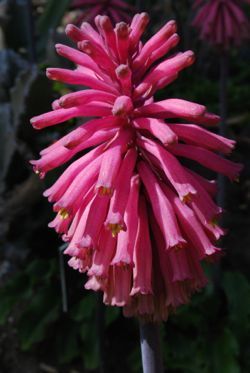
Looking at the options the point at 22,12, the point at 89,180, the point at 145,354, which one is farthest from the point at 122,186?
the point at 22,12

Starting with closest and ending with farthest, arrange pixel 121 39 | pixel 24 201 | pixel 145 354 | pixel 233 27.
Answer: pixel 121 39, pixel 145 354, pixel 233 27, pixel 24 201

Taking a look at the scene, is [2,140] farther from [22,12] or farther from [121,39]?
[121,39]

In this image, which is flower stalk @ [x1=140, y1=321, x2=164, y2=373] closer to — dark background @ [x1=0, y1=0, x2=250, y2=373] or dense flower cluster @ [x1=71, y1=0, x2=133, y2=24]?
dark background @ [x1=0, y1=0, x2=250, y2=373]

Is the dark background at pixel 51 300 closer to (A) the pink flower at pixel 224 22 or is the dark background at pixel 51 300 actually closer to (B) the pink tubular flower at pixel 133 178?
(A) the pink flower at pixel 224 22

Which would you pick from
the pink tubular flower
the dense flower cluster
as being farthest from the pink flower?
the pink tubular flower

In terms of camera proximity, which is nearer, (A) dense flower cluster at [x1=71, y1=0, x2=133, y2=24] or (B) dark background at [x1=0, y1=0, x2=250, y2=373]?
(A) dense flower cluster at [x1=71, y1=0, x2=133, y2=24]

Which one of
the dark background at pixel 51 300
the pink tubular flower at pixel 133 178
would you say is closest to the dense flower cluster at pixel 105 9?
the dark background at pixel 51 300

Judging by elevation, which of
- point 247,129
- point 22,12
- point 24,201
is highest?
point 22,12
